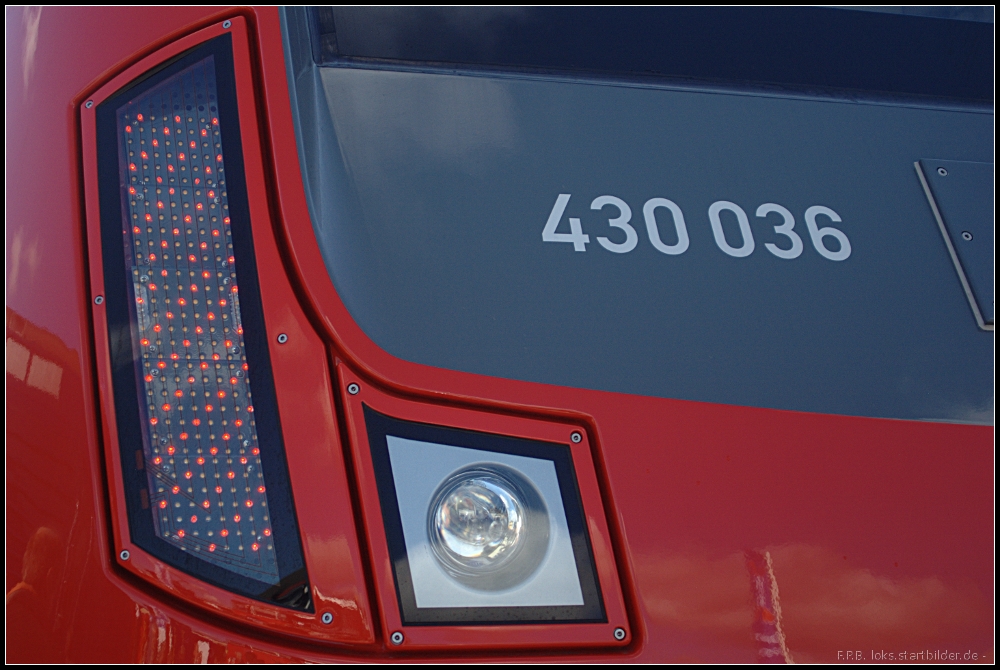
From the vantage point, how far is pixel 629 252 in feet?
4.29

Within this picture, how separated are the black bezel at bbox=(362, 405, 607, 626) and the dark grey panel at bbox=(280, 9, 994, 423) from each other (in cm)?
10

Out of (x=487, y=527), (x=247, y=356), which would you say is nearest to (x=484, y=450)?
(x=487, y=527)

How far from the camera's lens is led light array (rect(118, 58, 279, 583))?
105cm

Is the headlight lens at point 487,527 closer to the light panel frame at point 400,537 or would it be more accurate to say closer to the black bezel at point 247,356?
the light panel frame at point 400,537

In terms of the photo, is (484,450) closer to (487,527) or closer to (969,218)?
(487,527)

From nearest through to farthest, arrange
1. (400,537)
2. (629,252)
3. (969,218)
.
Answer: (400,537)
(629,252)
(969,218)

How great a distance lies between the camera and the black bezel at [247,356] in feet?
3.37

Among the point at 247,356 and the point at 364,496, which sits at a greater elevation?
the point at 247,356

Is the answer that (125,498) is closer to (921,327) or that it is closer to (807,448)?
(807,448)

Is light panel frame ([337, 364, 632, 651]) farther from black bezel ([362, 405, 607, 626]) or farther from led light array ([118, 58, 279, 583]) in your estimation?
led light array ([118, 58, 279, 583])

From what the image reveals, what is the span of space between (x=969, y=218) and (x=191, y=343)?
1289mm

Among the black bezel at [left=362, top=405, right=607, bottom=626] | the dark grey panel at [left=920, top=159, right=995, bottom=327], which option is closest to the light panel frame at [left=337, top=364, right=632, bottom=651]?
the black bezel at [left=362, top=405, right=607, bottom=626]

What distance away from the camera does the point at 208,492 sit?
3.46 ft

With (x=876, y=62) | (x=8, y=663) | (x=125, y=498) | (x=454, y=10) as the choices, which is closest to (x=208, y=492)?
(x=125, y=498)
